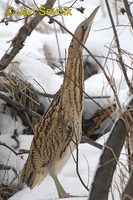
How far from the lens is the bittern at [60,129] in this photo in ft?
7.14

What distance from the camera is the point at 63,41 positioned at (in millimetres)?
4309

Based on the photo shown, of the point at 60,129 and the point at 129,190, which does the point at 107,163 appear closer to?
the point at 129,190

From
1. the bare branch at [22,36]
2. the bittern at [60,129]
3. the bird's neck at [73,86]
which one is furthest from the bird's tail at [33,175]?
the bare branch at [22,36]

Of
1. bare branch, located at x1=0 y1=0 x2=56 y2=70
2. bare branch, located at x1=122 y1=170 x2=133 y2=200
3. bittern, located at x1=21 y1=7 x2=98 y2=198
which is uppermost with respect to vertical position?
bare branch, located at x1=0 y1=0 x2=56 y2=70

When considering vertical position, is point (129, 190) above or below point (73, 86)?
A: below

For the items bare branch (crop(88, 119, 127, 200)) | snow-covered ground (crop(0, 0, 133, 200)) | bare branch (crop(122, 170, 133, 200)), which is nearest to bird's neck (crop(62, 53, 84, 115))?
snow-covered ground (crop(0, 0, 133, 200))

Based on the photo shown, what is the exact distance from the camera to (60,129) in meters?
2.26

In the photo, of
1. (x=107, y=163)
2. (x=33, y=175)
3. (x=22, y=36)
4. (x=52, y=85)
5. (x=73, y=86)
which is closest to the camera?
(x=107, y=163)

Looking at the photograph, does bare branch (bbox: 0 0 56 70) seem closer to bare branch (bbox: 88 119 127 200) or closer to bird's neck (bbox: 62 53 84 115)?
bird's neck (bbox: 62 53 84 115)

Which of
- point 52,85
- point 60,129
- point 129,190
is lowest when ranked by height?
point 129,190

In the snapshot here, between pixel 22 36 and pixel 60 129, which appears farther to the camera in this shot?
→ pixel 22 36

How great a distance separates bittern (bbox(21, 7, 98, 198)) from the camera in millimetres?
2178

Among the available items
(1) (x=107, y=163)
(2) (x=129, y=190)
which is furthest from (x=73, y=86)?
(2) (x=129, y=190)

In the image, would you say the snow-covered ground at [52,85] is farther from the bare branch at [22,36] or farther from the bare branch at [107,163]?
the bare branch at [107,163]
